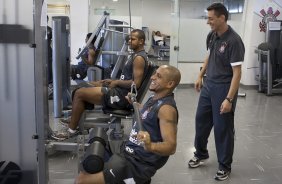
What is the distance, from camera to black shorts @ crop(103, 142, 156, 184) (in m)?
1.80

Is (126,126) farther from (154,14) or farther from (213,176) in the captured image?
(154,14)

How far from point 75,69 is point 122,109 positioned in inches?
94.7

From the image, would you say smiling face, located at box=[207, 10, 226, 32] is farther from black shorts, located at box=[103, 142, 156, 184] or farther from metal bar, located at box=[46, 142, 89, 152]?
metal bar, located at box=[46, 142, 89, 152]

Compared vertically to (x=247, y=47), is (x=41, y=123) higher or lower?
lower

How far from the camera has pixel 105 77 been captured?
4.78 m

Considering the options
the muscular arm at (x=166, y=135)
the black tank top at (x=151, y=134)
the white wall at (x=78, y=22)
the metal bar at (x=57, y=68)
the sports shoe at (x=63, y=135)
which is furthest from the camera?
the white wall at (x=78, y=22)

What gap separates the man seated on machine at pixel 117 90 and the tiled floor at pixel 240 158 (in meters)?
0.41

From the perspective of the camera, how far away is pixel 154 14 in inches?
396

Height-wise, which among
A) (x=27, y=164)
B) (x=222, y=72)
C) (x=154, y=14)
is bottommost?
(x=27, y=164)

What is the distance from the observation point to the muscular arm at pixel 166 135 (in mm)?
1654

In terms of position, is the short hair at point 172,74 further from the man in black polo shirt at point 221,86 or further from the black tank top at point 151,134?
the man in black polo shirt at point 221,86

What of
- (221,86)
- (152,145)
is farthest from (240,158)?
(152,145)

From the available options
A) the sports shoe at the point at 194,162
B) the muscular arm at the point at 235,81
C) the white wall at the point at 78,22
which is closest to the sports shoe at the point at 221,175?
the sports shoe at the point at 194,162

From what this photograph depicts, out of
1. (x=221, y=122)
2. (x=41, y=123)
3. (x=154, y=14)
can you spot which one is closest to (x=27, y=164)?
(x=41, y=123)
